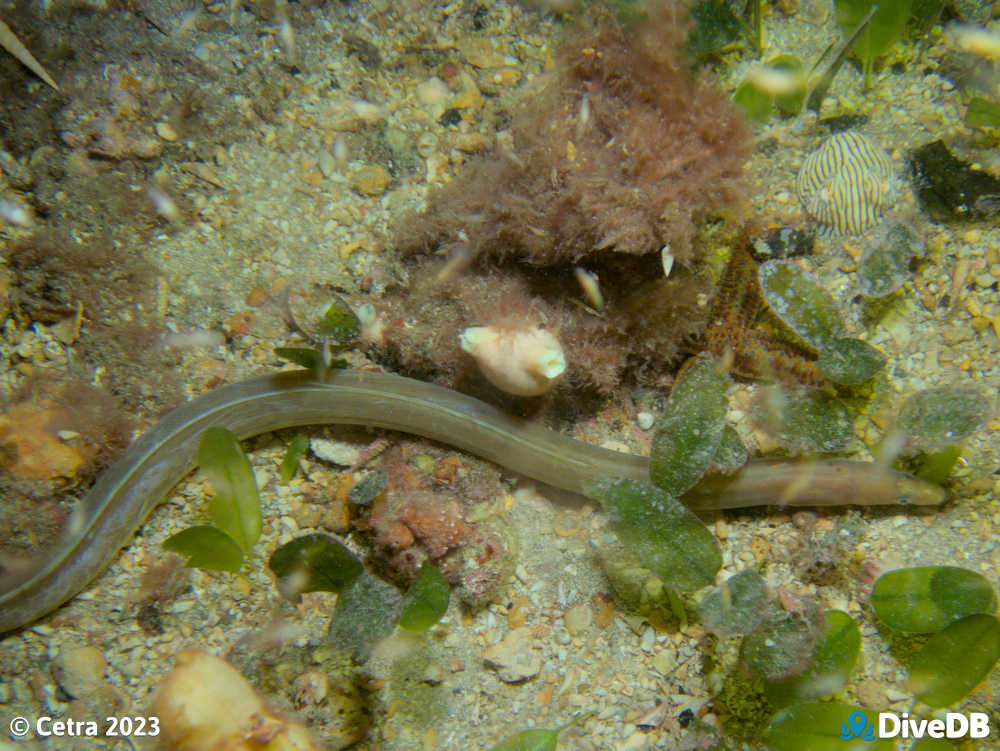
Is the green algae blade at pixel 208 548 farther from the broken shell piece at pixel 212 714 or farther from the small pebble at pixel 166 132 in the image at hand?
the small pebble at pixel 166 132

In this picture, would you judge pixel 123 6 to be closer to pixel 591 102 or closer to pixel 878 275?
pixel 591 102

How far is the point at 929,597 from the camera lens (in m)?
2.93

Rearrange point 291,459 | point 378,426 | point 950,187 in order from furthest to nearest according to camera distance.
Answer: point 950,187 → point 378,426 → point 291,459

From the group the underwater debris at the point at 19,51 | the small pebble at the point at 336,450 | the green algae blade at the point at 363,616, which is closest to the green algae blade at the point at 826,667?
the green algae blade at the point at 363,616

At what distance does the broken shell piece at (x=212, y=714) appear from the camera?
2367mm

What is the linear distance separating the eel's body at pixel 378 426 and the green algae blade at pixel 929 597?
0.48m

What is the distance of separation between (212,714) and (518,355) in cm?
221

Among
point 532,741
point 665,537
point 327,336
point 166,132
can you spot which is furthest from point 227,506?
point 166,132

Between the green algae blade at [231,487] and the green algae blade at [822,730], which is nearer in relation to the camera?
the green algae blade at [822,730]

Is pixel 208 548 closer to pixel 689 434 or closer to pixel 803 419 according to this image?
pixel 689 434

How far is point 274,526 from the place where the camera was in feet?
11.4

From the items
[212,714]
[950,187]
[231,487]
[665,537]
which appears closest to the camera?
[212,714]

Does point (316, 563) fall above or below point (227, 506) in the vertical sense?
below

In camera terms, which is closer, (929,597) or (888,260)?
(929,597)
